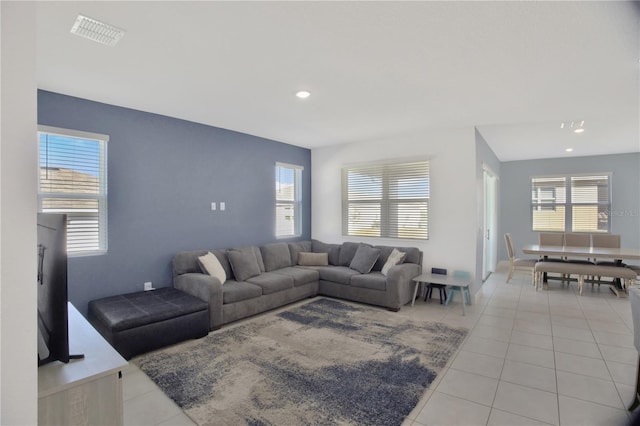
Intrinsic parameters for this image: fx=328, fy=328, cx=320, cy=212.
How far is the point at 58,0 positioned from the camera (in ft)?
6.18

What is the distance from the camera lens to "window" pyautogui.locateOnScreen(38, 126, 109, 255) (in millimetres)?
3266

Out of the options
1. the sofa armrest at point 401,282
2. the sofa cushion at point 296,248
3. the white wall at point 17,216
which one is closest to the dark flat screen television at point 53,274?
the white wall at point 17,216

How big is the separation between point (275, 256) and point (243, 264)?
0.81 meters

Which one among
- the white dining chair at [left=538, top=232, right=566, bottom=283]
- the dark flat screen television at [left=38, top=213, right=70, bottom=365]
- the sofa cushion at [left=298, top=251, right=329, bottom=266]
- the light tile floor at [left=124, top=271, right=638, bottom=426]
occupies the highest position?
the dark flat screen television at [left=38, top=213, right=70, bottom=365]

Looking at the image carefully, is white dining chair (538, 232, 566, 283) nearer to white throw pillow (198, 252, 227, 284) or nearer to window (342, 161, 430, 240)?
window (342, 161, 430, 240)

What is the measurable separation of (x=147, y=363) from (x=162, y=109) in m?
2.74

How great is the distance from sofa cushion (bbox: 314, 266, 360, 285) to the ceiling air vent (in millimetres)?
3762

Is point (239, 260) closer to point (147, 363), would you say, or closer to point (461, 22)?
point (147, 363)

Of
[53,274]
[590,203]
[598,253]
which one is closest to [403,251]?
[598,253]

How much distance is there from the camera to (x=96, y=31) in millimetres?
2182

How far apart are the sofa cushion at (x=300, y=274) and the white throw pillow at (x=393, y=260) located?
1.04 metres

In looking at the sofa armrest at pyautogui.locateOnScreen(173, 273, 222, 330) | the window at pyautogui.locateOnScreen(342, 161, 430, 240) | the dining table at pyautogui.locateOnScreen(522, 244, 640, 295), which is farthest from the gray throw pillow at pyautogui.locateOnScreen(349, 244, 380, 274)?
the dining table at pyautogui.locateOnScreen(522, 244, 640, 295)

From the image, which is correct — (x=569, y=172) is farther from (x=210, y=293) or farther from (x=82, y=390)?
(x=82, y=390)

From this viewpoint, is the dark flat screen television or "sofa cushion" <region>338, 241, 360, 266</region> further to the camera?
"sofa cushion" <region>338, 241, 360, 266</region>
